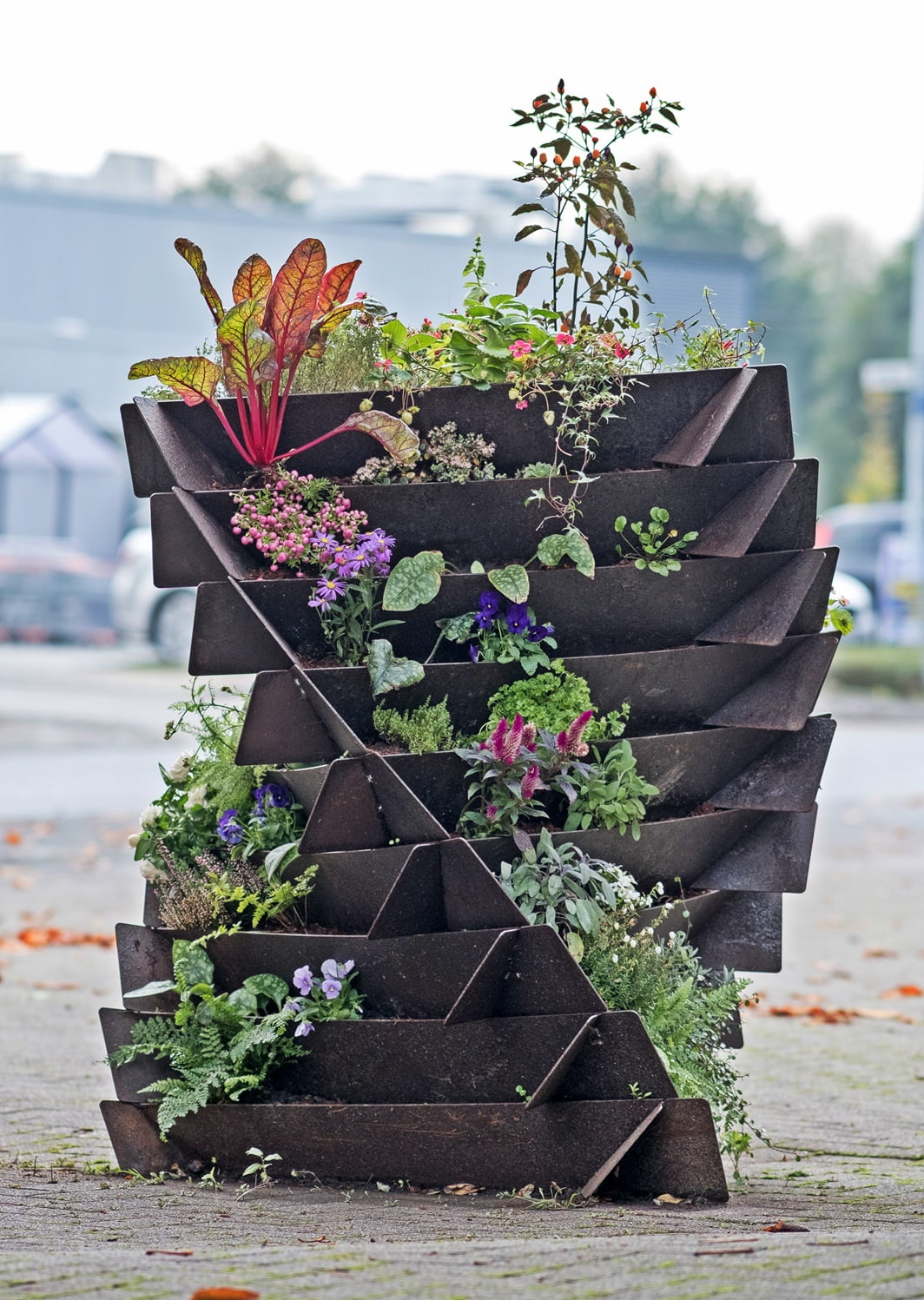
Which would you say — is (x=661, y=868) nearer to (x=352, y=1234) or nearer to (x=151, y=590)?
(x=352, y=1234)

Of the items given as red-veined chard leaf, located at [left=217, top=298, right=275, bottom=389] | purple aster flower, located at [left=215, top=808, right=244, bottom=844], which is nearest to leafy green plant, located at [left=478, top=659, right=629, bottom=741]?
purple aster flower, located at [left=215, top=808, right=244, bottom=844]

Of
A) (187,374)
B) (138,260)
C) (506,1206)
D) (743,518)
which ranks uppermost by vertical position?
(138,260)

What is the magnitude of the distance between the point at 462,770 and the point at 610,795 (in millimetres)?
389

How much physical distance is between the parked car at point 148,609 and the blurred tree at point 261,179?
140 feet

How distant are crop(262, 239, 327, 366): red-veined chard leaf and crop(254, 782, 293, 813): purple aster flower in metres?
1.15

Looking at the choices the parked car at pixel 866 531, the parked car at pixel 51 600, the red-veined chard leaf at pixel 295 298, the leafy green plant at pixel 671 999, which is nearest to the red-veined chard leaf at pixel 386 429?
the red-veined chard leaf at pixel 295 298

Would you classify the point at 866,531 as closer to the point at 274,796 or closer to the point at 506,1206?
the point at 274,796

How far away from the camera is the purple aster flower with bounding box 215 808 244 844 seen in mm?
4262

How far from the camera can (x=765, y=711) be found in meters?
4.35

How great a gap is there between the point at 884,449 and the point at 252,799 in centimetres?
4742

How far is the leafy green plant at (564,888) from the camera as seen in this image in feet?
12.8

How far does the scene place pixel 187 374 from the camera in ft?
13.4

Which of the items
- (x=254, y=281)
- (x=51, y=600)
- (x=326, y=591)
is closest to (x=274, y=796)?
(x=326, y=591)

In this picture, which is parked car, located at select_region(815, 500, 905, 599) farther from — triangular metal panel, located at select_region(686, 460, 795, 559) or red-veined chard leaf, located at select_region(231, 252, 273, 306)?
red-veined chard leaf, located at select_region(231, 252, 273, 306)
